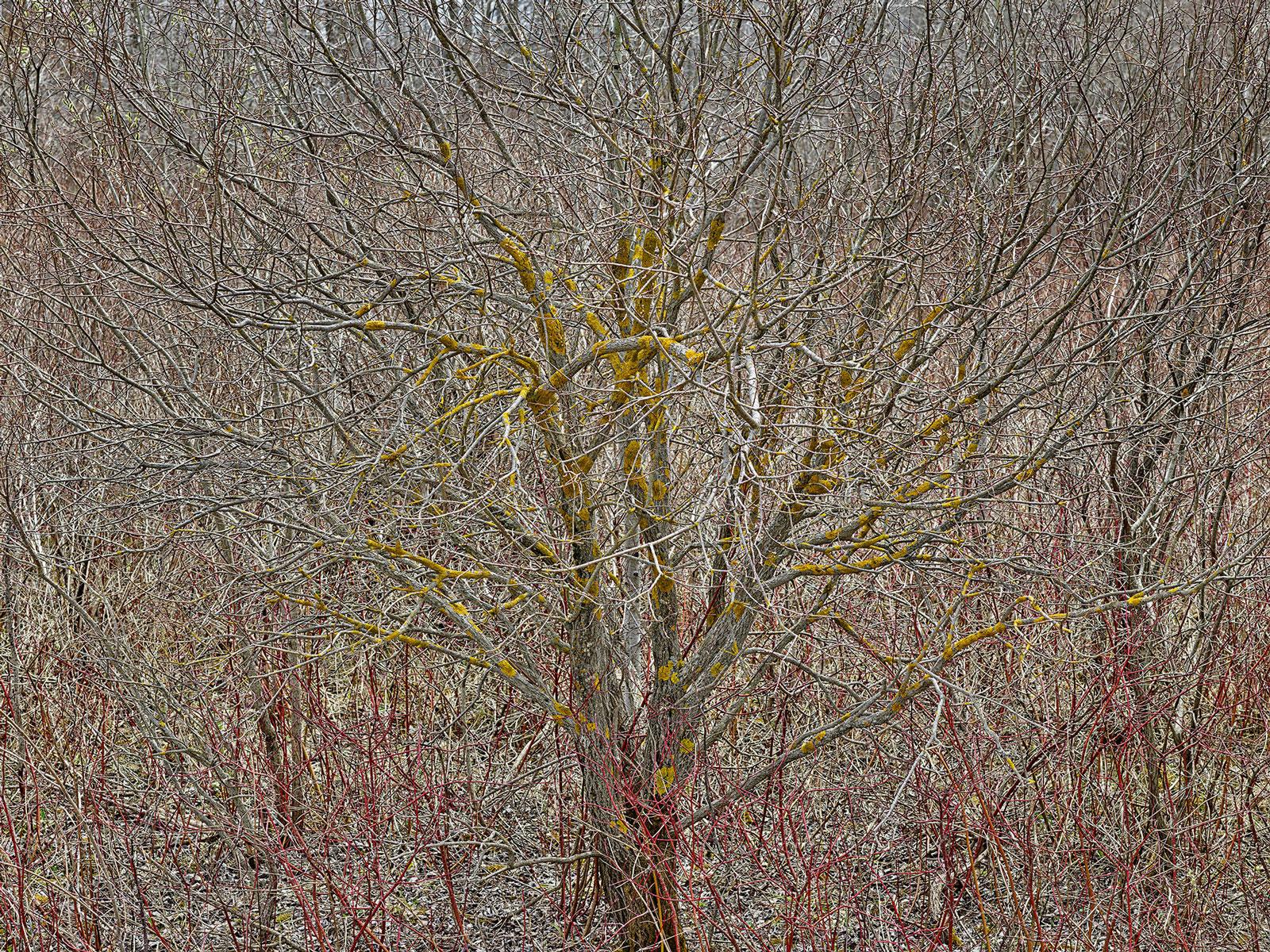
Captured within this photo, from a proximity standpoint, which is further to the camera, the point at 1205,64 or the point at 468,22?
the point at 1205,64

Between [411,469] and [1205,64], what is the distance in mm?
4191

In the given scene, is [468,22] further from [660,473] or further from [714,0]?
[660,473]

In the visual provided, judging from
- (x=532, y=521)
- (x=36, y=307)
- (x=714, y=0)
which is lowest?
(x=532, y=521)

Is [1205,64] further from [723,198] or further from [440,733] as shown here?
[440,733]

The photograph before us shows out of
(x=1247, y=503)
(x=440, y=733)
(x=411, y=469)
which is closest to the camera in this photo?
(x=411, y=469)

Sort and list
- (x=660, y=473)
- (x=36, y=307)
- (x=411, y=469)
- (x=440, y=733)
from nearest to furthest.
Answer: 1. (x=411, y=469)
2. (x=660, y=473)
3. (x=440, y=733)
4. (x=36, y=307)

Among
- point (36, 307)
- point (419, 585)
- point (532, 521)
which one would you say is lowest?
point (419, 585)

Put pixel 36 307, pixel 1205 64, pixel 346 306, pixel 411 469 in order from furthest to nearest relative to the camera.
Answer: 1. pixel 36 307
2. pixel 1205 64
3. pixel 346 306
4. pixel 411 469

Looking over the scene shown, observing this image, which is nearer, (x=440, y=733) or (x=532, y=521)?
(x=532, y=521)

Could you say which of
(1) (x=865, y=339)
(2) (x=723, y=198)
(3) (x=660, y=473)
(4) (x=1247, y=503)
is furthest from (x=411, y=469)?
(4) (x=1247, y=503)

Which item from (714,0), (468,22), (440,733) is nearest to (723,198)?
(714,0)

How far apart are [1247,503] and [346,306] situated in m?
5.26

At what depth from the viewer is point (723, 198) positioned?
14.1ft

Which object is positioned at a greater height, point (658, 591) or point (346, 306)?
point (346, 306)
